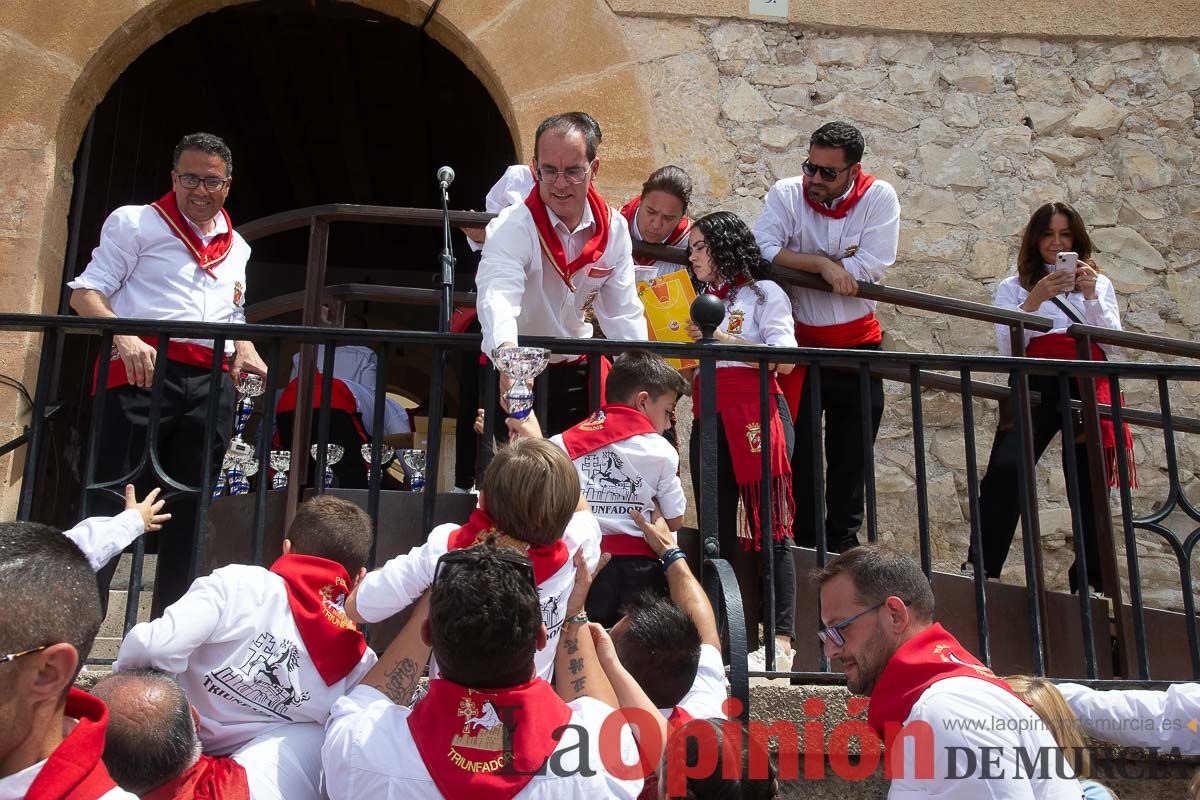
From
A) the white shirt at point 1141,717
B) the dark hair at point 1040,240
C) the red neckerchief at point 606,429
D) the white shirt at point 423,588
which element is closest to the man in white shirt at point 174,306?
the red neckerchief at point 606,429

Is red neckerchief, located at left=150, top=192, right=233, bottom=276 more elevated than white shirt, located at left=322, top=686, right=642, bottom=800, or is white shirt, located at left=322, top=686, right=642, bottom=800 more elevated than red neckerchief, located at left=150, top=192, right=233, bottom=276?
red neckerchief, located at left=150, top=192, right=233, bottom=276

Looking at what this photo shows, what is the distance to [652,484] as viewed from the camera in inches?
132

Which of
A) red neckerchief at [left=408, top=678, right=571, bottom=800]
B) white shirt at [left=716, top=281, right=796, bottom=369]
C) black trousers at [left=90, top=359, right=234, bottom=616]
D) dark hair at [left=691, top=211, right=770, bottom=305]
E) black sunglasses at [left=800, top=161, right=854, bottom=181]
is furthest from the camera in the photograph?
black sunglasses at [left=800, top=161, right=854, bottom=181]

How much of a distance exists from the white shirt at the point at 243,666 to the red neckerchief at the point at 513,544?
1.41ft

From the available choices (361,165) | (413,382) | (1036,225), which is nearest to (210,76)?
(361,165)

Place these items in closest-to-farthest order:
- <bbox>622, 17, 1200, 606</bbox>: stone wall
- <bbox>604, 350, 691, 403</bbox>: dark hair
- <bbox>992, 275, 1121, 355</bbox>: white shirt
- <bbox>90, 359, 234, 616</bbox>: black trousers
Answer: <bbox>604, 350, 691, 403</bbox>: dark hair, <bbox>90, 359, 234, 616</bbox>: black trousers, <bbox>992, 275, 1121, 355</bbox>: white shirt, <bbox>622, 17, 1200, 606</bbox>: stone wall

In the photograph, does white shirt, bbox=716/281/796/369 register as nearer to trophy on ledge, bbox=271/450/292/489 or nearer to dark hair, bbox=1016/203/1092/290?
dark hair, bbox=1016/203/1092/290

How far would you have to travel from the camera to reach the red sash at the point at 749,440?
3838 millimetres

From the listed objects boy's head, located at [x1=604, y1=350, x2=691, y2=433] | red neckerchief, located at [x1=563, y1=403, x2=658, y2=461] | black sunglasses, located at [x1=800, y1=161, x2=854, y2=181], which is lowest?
red neckerchief, located at [x1=563, y1=403, x2=658, y2=461]

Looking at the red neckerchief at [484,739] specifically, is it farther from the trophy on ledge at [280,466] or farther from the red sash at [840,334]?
the red sash at [840,334]

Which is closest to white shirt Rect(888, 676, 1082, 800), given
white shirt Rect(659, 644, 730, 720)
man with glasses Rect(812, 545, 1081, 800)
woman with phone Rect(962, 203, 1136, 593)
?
man with glasses Rect(812, 545, 1081, 800)

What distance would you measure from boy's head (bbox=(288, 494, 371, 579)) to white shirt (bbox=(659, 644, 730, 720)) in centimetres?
85

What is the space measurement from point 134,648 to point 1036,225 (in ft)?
14.0

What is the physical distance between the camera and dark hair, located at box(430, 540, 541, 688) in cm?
208
